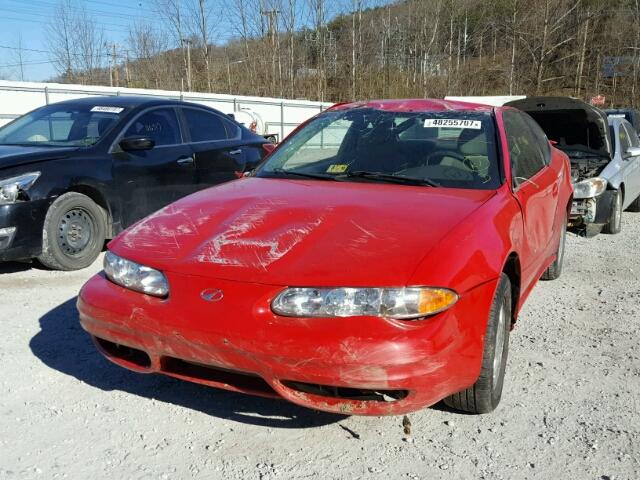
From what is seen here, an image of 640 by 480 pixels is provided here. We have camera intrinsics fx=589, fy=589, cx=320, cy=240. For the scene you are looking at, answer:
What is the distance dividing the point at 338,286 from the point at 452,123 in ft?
6.13

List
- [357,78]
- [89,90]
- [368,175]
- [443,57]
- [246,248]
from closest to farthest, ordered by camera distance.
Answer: [246,248] < [368,175] < [89,90] < [357,78] < [443,57]

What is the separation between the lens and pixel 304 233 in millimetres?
2676

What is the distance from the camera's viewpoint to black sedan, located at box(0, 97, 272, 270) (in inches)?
195

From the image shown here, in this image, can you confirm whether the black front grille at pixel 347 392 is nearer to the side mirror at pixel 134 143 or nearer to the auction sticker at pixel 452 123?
the auction sticker at pixel 452 123

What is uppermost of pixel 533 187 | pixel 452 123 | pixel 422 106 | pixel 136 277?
pixel 422 106

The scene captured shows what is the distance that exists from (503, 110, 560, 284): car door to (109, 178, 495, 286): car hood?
1.45ft

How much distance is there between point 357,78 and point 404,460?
106 feet

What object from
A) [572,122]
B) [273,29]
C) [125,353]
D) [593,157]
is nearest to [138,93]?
[572,122]

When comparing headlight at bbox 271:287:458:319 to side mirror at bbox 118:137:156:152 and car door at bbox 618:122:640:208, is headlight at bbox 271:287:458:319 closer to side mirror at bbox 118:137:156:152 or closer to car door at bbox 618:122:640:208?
side mirror at bbox 118:137:156:152

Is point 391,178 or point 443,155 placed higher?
point 443,155

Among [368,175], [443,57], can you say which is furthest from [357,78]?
[368,175]

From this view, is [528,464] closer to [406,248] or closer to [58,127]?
[406,248]

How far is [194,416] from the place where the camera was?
2826 millimetres

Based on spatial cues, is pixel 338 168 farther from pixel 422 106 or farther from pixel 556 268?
pixel 556 268
